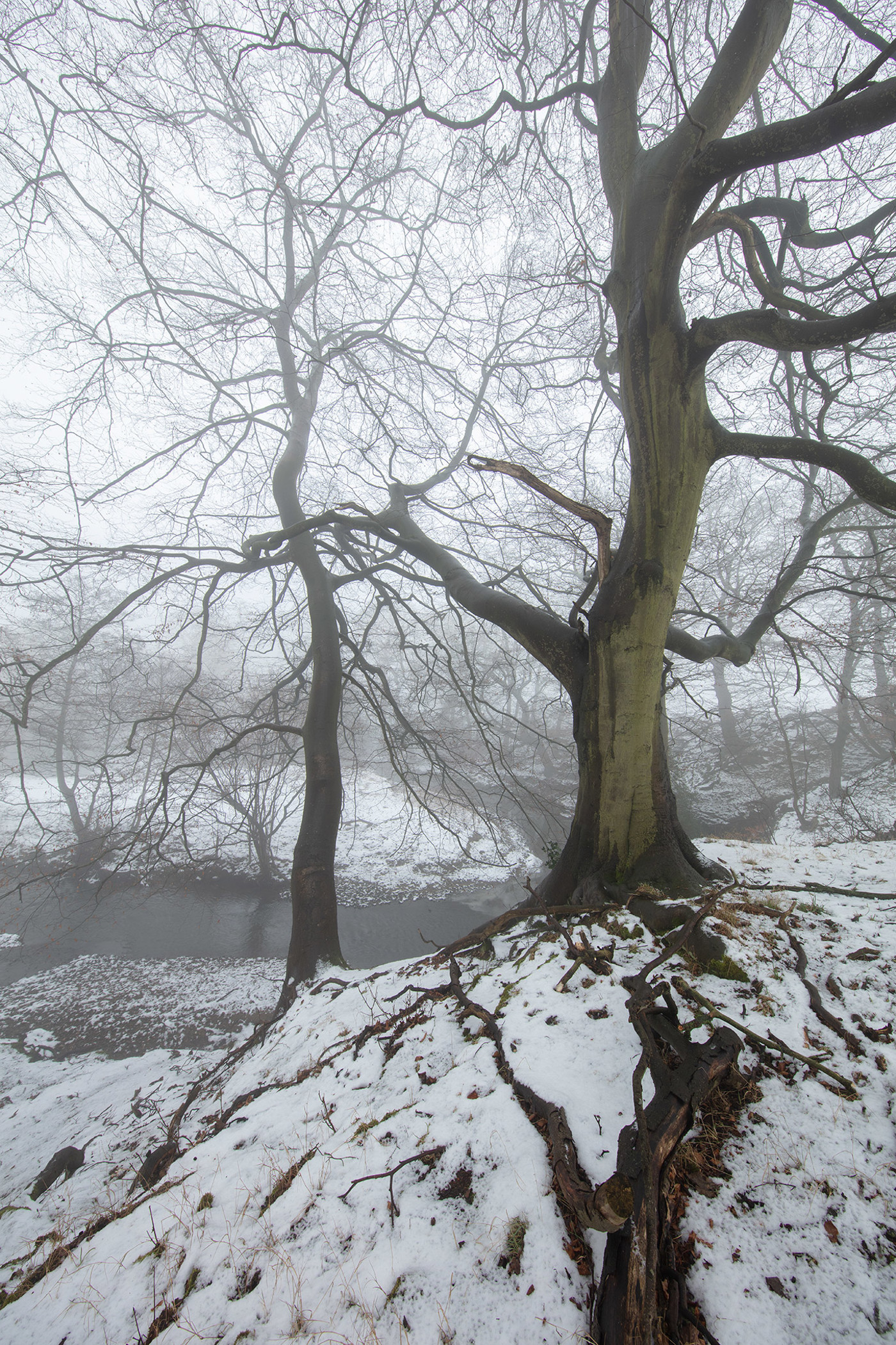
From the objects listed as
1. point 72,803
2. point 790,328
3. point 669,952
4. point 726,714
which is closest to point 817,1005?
point 669,952

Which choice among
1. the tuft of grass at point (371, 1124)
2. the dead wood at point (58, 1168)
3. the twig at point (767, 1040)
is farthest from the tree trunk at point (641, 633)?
the dead wood at point (58, 1168)

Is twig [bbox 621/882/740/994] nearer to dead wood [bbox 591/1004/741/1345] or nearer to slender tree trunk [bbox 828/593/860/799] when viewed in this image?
dead wood [bbox 591/1004/741/1345]

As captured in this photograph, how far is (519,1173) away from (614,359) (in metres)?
5.07

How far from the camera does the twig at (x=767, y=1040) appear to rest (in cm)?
137

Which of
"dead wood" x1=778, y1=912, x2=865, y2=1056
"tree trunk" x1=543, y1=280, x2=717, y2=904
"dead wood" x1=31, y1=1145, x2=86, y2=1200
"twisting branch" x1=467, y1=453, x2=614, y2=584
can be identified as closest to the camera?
"dead wood" x1=778, y1=912, x2=865, y2=1056

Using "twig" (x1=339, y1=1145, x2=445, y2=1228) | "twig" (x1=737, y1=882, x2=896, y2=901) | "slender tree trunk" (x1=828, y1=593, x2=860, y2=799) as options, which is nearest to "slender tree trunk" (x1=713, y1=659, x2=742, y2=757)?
"slender tree trunk" (x1=828, y1=593, x2=860, y2=799)

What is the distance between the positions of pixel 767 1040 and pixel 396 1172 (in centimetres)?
120

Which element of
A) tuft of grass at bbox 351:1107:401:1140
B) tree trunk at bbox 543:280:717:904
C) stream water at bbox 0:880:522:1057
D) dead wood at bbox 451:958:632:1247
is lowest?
stream water at bbox 0:880:522:1057

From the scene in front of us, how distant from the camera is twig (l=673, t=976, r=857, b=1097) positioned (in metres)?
1.37

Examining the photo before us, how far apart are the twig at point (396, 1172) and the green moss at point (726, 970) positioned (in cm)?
119

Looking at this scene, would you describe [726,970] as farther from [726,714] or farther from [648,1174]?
[726,714]

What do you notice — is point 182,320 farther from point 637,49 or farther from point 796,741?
point 796,741

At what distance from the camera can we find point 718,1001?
1.76 meters

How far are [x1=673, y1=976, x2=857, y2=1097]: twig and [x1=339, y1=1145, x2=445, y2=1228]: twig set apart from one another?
96 centimetres
